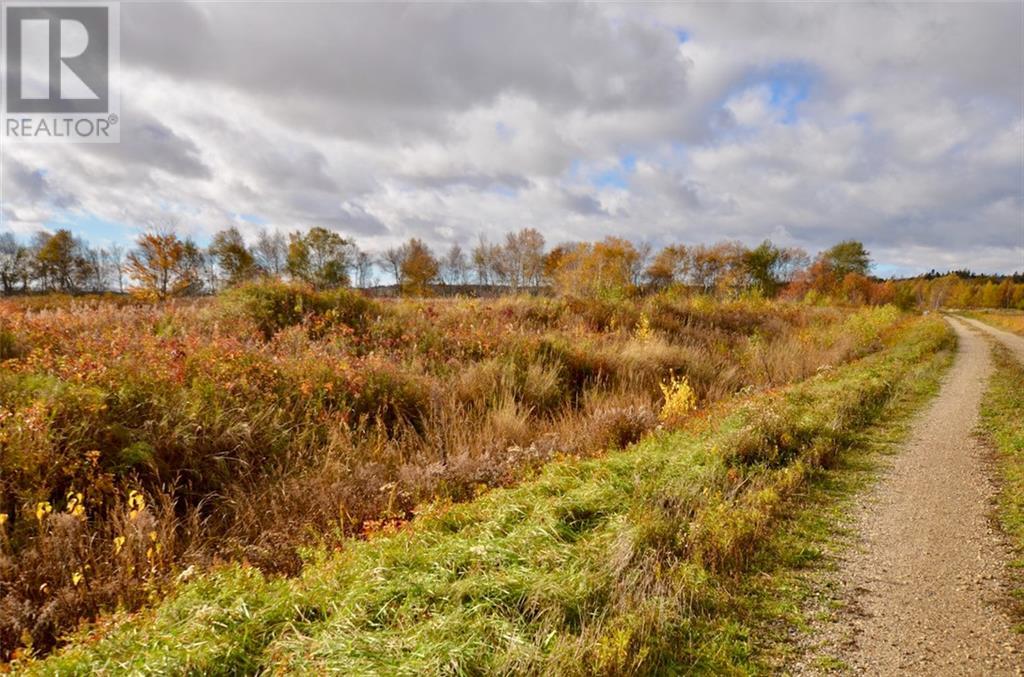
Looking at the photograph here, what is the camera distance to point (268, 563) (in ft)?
12.0

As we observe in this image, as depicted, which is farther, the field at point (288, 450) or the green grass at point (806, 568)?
the field at point (288, 450)

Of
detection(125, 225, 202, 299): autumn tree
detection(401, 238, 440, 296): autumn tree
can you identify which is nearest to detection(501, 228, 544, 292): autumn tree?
detection(401, 238, 440, 296): autumn tree

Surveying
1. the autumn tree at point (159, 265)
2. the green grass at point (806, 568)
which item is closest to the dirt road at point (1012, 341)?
the green grass at point (806, 568)

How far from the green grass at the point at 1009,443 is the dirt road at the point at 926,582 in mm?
99

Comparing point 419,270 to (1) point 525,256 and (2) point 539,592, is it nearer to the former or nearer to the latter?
(1) point 525,256

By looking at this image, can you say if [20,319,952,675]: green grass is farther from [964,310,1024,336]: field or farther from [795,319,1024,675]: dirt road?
[964,310,1024,336]: field

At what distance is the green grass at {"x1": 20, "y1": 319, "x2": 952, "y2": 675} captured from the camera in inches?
91.6

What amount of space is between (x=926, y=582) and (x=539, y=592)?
2704 mm

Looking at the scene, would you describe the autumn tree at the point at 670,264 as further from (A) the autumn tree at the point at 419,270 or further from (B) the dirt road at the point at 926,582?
(B) the dirt road at the point at 926,582

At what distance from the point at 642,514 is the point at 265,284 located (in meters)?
11.4

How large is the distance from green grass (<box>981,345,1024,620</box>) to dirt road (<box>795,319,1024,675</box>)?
99mm

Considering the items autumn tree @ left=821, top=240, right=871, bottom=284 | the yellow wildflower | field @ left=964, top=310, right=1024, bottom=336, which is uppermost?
autumn tree @ left=821, top=240, right=871, bottom=284

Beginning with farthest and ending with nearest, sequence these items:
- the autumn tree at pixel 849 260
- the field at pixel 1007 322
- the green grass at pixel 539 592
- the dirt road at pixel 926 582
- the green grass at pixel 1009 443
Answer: the autumn tree at pixel 849 260, the field at pixel 1007 322, the green grass at pixel 1009 443, the dirt road at pixel 926 582, the green grass at pixel 539 592

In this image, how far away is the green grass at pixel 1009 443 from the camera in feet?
12.4
